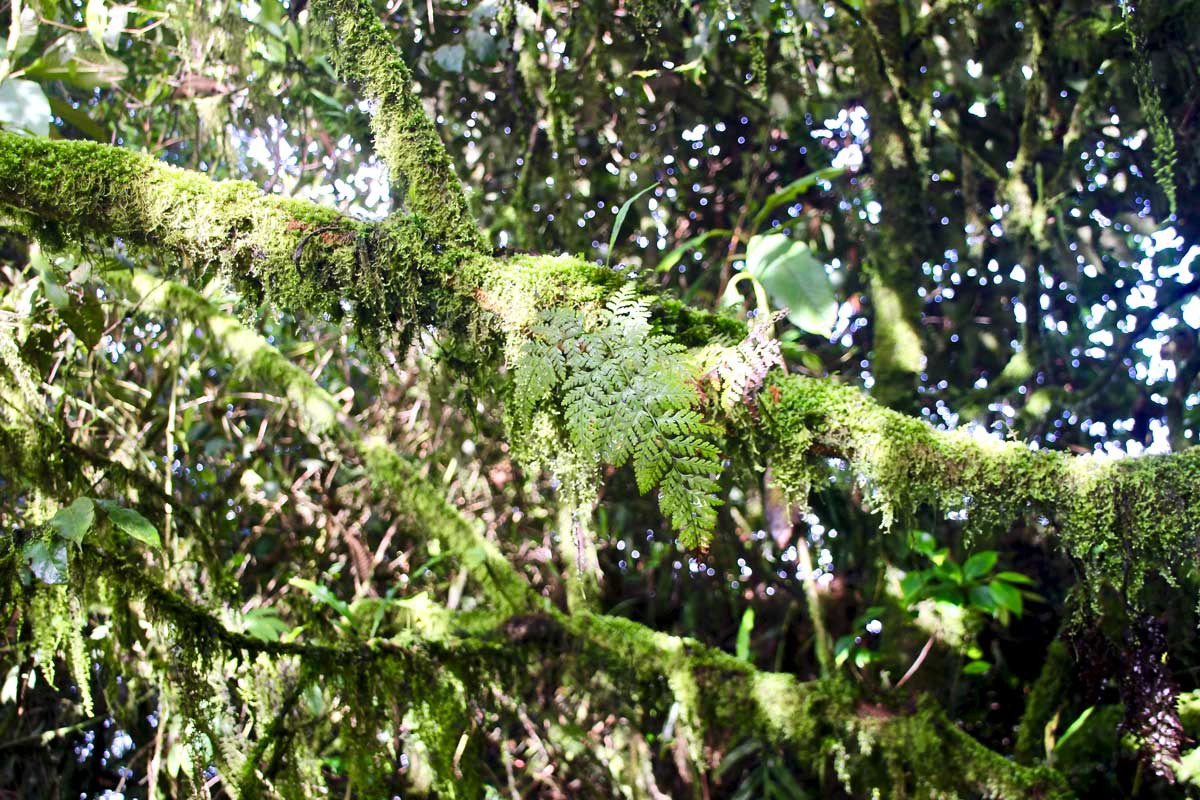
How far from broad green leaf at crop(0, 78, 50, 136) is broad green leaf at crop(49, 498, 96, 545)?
705mm

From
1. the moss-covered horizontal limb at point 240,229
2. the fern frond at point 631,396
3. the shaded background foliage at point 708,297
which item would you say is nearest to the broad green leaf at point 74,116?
the shaded background foliage at point 708,297

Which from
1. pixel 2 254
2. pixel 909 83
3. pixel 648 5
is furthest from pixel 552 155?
Result: pixel 2 254

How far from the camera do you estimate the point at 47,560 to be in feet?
4.84

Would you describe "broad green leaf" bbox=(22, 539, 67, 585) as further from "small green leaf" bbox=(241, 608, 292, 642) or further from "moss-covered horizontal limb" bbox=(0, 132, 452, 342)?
"small green leaf" bbox=(241, 608, 292, 642)

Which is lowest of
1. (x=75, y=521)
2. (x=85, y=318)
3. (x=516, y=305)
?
(x=75, y=521)

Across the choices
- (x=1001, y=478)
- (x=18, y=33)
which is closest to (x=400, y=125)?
(x=18, y=33)

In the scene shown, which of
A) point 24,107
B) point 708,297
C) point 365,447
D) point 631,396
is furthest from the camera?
point 708,297

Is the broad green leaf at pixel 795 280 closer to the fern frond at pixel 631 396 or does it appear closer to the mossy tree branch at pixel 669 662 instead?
the fern frond at pixel 631 396

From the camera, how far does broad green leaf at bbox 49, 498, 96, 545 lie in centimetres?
148

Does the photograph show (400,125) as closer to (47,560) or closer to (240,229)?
(240,229)

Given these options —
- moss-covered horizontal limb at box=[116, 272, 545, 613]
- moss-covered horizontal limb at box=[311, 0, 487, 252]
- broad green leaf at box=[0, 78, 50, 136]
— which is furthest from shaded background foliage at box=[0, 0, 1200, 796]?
moss-covered horizontal limb at box=[311, 0, 487, 252]

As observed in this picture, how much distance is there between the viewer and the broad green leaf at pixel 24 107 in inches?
67.7

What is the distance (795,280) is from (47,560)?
1.44 meters

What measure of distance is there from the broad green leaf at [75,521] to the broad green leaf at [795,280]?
1.30 meters
